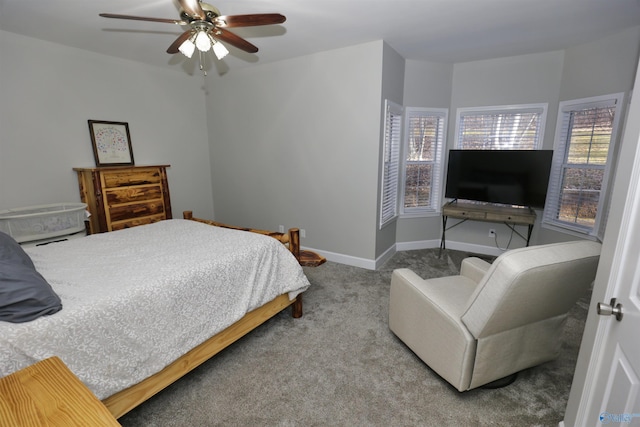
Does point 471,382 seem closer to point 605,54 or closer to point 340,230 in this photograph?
point 340,230

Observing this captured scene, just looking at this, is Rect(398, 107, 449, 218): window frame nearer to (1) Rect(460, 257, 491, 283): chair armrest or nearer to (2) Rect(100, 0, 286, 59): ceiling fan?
(1) Rect(460, 257, 491, 283): chair armrest

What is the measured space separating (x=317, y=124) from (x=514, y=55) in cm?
256

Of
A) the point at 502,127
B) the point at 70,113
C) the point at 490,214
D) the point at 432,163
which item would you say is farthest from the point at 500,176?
the point at 70,113

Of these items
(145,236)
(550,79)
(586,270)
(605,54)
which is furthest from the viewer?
(550,79)

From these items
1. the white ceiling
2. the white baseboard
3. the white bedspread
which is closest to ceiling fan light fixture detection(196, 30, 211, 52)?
the white ceiling

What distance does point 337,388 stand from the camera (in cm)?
190

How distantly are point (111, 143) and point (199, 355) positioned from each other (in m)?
3.21

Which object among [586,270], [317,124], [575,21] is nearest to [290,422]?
[586,270]

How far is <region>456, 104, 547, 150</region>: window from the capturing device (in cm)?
379

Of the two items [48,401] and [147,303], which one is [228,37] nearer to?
[147,303]

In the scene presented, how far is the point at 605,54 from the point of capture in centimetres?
309

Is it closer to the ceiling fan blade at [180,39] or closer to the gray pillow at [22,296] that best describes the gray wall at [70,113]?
the ceiling fan blade at [180,39]

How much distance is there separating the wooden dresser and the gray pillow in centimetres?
223

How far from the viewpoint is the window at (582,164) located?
3154 mm
